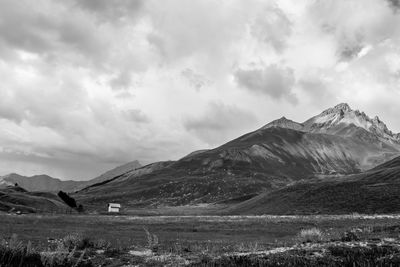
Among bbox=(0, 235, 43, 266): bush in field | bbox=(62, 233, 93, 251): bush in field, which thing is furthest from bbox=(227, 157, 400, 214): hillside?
bbox=(0, 235, 43, 266): bush in field

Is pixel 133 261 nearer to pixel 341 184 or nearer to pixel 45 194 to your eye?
pixel 341 184

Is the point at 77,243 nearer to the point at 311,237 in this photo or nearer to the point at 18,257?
the point at 18,257

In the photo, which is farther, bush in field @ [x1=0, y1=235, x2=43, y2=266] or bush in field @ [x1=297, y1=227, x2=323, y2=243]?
bush in field @ [x1=297, y1=227, x2=323, y2=243]

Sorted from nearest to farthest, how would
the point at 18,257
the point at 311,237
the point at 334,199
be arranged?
the point at 18,257
the point at 311,237
the point at 334,199

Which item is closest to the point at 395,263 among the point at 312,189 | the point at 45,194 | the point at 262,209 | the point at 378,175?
the point at 262,209

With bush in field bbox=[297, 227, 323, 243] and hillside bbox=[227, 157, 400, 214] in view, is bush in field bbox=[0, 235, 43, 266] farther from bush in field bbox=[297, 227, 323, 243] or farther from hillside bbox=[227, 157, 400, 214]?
hillside bbox=[227, 157, 400, 214]

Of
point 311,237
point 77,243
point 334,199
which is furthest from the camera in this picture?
point 334,199

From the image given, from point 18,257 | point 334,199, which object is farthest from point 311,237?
point 334,199

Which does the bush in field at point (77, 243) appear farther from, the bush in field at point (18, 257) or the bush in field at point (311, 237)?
the bush in field at point (311, 237)

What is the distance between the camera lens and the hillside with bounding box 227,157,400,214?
331ft

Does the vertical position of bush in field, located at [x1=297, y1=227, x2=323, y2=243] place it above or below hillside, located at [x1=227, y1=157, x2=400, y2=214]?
below

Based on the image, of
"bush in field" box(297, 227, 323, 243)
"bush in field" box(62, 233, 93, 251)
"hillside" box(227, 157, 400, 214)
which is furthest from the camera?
"hillside" box(227, 157, 400, 214)

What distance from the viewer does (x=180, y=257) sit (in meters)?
23.3

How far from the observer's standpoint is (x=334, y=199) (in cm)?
11319
